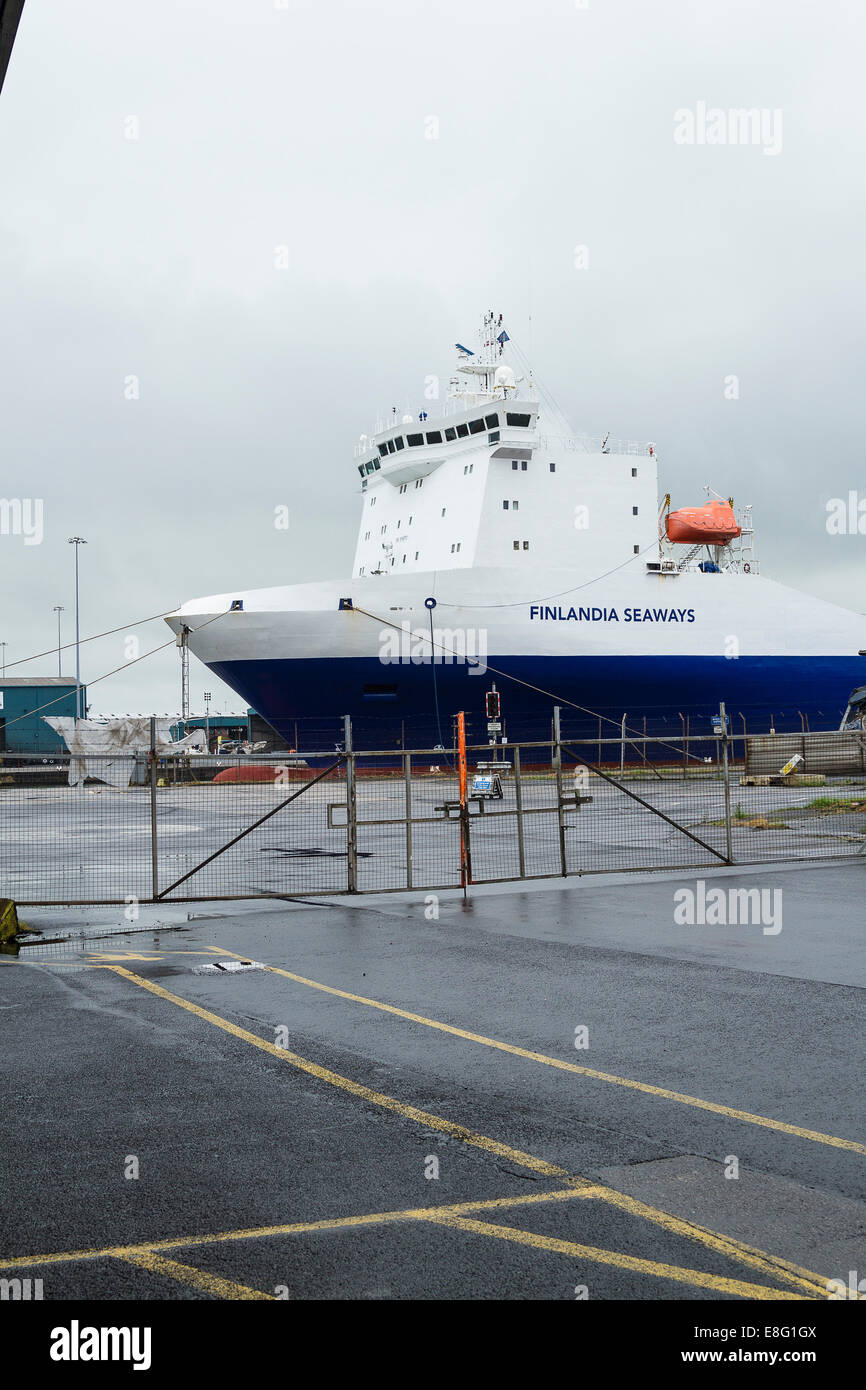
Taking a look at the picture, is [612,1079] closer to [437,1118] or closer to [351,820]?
[437,1118]

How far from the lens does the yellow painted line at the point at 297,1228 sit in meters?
3.86

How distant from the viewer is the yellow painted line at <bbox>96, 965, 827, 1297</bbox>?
370 centimetres

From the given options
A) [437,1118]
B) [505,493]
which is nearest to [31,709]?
[505,493]

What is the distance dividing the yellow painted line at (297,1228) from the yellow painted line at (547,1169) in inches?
7.0

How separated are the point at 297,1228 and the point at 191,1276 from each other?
0.48 m

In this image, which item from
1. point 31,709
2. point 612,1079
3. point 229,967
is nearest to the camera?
point 612,1079

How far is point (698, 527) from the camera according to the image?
4506 centimetres

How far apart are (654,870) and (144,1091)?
10.6 m

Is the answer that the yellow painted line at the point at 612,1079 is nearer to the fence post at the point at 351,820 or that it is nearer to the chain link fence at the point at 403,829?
the chain link fence at the point at 403,829

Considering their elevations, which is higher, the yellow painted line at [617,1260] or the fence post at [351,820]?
the fence post at [351,820]

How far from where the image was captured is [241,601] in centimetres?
3919

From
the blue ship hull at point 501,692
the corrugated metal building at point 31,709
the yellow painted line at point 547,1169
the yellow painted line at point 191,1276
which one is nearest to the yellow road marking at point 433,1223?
the yellow painted line at point 191,1276
